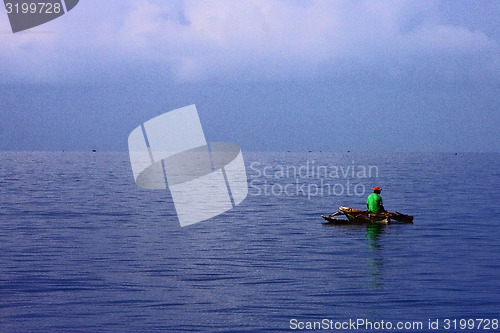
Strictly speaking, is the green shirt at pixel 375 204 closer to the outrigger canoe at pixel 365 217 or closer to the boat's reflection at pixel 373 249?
the outrigger canoe at pixel 365 217

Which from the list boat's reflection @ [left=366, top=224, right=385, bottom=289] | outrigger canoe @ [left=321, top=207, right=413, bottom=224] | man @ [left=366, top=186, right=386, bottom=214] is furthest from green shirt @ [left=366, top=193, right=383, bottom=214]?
boat's reflection @ [left=366, top=224, right=385, bottom=289]

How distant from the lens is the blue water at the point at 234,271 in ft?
57.4

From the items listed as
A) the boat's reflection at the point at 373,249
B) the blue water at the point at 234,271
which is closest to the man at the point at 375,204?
the boat's reflection at the point at 373,249

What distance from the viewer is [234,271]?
919 inches

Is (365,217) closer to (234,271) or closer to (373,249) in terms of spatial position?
(373,249)

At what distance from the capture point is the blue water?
1750cm

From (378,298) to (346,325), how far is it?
293 centimetres

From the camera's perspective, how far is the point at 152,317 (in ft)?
56.2

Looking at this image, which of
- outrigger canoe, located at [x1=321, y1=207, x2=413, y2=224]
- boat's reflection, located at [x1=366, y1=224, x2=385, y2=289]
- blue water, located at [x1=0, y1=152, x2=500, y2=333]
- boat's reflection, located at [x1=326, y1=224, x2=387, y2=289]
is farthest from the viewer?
outrigger canoe, located at [x1=321, y1=207, x2=413, y2=224]

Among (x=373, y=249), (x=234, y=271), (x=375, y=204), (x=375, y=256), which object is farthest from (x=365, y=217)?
(x=234, y=271)

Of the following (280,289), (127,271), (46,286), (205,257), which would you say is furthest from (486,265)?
(46,286)

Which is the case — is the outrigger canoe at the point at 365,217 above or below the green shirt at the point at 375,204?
below

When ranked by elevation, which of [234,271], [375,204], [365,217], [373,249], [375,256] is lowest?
[365,217]

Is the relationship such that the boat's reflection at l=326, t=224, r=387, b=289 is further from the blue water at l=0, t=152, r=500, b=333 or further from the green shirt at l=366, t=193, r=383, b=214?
the green shirt at l=366, t=193, r=383, b=214
